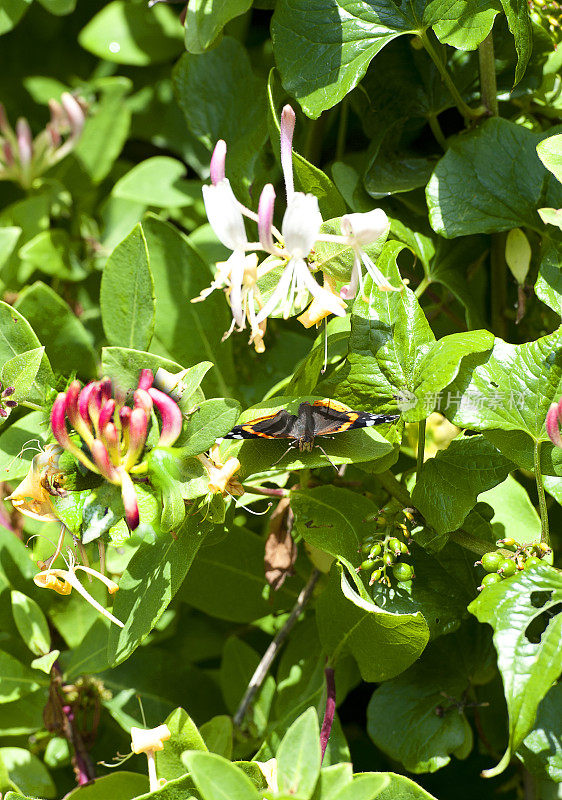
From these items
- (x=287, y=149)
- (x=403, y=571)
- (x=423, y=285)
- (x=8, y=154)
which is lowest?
(x=403, y=571)

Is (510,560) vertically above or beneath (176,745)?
above

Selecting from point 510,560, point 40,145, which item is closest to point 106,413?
point 510,560

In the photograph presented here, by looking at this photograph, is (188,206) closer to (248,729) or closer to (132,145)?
(132,145)

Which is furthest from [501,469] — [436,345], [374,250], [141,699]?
[141,699]

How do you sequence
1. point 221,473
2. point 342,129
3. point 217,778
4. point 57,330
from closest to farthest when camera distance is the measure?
point 217,778
point 221,473
point 57,330
point 342,129

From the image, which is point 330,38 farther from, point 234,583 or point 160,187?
point 234,583

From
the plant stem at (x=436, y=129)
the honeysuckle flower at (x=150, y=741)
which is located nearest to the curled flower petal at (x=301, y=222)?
the plant stem at (x=436, y=129)

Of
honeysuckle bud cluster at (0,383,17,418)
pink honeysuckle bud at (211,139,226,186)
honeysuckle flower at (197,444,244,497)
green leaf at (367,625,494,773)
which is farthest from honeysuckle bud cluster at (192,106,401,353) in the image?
green leaf at (367,625,494,773)
